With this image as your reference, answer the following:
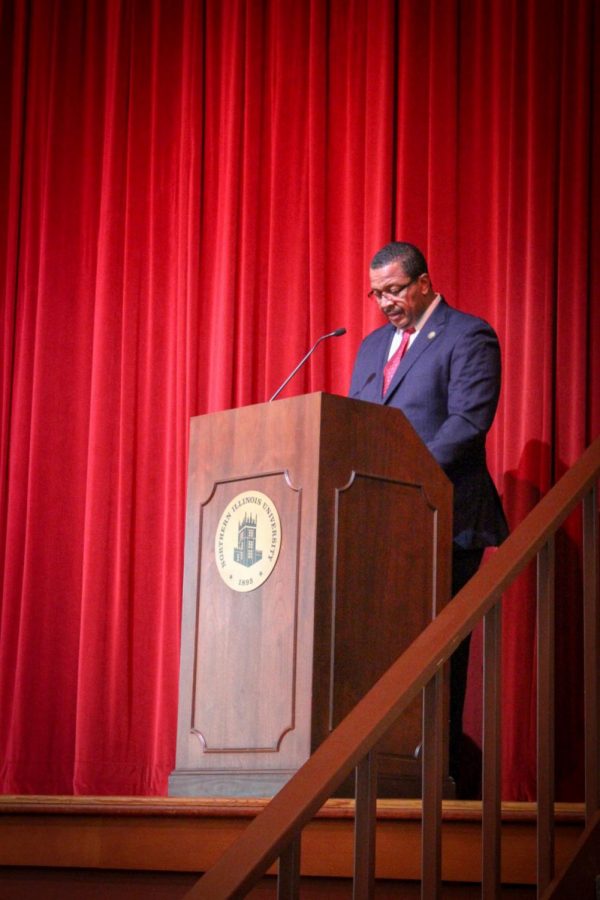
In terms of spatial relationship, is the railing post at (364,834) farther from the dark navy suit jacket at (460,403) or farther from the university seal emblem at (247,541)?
the dark navy suit jacket at (460,403)

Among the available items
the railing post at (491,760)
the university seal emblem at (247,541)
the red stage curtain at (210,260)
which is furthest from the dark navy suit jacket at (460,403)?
the railing post at (491,760)

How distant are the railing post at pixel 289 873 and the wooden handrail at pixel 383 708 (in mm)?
11

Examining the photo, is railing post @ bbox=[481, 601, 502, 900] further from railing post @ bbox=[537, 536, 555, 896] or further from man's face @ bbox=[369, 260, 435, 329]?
man's face @ bbox=[369, 260, 435, 329]

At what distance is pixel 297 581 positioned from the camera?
114 inches

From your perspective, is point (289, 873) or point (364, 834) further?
point (364, 834)

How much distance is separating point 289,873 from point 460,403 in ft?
5.94

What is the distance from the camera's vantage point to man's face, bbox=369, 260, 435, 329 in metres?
3.68

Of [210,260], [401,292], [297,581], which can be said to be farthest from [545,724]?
[210,260]

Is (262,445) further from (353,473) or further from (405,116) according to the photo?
(405,116)

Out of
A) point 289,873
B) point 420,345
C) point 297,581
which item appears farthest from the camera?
point 420,345

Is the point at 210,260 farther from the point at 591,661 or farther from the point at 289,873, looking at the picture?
the point at 289,873

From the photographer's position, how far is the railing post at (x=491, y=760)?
2.11 m

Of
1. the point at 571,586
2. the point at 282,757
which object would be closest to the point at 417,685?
the point at 282,757

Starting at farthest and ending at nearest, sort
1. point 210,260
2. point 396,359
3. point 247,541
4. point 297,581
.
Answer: point 210,260
point 396,359
point 247,541
point 297,581
